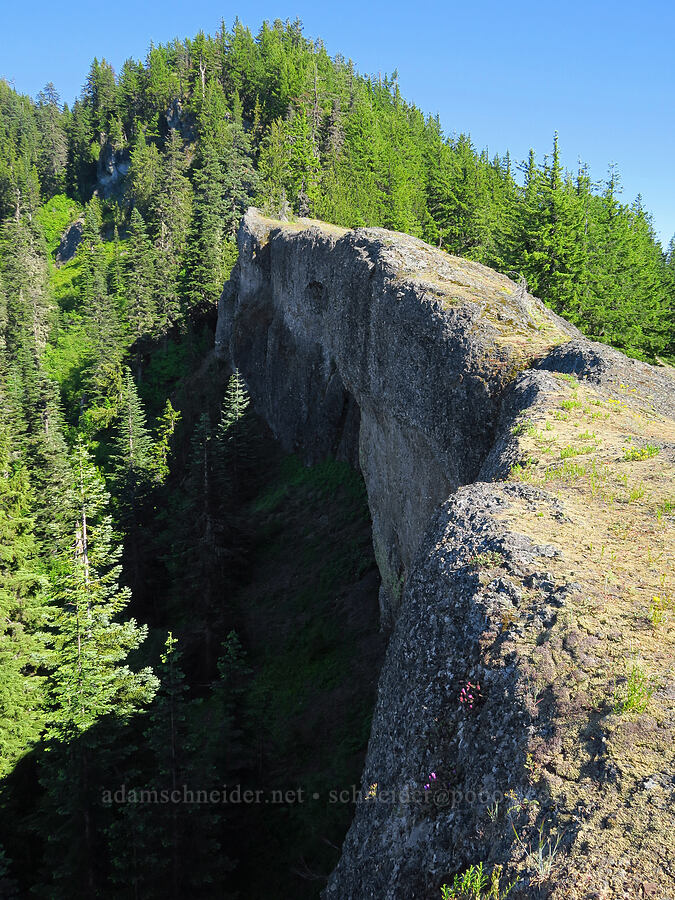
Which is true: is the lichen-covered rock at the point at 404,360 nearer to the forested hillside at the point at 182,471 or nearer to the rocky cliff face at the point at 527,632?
the rocky cliff face at the point at 527,632

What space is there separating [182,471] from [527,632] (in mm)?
36244

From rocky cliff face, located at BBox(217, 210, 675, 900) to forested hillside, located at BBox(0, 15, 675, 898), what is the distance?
33.9 ft

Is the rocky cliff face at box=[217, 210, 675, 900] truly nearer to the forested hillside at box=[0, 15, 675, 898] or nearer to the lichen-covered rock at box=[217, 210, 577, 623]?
the lichen-covered rock at box=[217, 210, 577, 623]

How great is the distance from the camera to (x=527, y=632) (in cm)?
558

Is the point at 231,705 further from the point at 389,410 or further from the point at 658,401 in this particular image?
the point at 658,401

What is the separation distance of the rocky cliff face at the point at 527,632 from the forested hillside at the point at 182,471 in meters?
10.3

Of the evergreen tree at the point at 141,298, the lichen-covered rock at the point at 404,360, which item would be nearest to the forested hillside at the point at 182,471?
the evergreen tree at the point at 141,298

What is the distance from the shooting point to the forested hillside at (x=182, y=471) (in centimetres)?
1614

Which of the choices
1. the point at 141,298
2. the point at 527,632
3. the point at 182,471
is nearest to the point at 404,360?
the point at 527,632

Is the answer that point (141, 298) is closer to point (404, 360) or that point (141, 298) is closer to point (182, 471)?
point (182, 471)

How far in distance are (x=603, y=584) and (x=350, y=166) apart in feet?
219

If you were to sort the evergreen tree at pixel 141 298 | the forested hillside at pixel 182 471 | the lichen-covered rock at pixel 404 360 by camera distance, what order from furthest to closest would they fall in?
the evergreen tree at pixel 141 298 → the forested hillside at pixel 182 471 → the lichen-covered rock at pixel 404 360

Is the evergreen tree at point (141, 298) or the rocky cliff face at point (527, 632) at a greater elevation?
the evergreen tree at point (141, 298)

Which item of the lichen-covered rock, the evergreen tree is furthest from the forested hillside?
the lichen-covered rock
